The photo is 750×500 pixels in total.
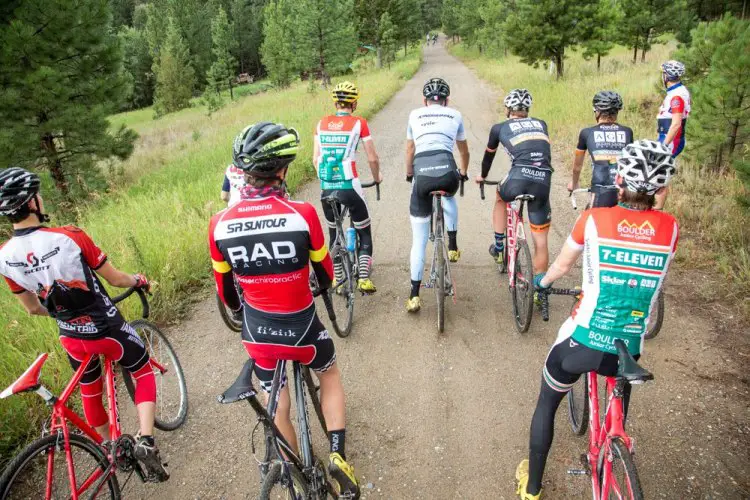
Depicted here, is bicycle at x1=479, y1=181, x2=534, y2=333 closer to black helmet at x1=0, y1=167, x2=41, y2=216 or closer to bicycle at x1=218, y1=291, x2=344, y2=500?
bicycle at x1=218, y1=291, x2=344, y2=500

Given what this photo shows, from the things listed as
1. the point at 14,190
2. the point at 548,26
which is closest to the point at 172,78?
the point at 548,26

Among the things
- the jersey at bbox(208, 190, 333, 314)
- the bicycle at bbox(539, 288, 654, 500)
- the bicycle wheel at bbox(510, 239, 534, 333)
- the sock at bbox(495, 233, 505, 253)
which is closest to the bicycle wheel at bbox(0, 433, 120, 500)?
the jersey at bbox(208, 190, 333, 314)

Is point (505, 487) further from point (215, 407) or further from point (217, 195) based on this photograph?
point (217, 195)

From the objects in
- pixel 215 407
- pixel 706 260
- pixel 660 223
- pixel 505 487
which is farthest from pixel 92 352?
pixel 706 260

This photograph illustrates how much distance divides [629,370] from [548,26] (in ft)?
66.6

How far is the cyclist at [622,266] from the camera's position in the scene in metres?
2.41

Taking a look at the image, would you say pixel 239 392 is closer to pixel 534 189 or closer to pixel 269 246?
pixel 269 246

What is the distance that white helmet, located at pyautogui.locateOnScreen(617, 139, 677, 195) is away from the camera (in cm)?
248

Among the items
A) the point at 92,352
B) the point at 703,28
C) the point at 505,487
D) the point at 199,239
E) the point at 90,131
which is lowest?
the point at 505,487

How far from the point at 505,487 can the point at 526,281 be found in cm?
214

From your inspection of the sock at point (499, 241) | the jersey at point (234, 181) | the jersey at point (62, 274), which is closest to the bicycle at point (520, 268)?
the sock at point (499, 241)

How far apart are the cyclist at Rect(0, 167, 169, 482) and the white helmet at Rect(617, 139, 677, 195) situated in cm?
323

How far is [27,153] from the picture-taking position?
10.5 metres

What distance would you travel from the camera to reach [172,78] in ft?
154
